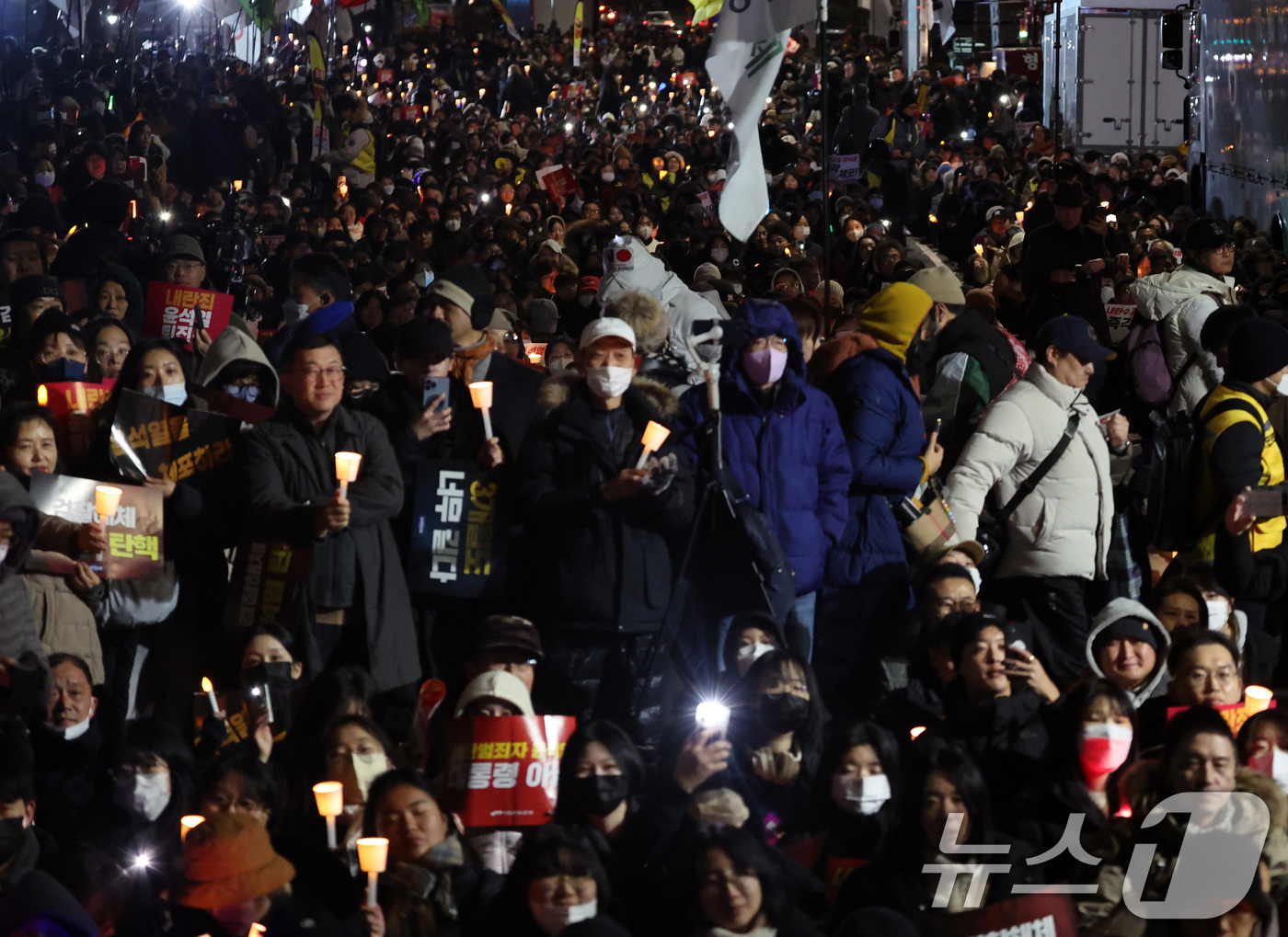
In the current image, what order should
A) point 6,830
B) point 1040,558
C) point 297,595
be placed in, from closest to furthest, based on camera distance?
point 6,830, point 297,595, point 1040,558

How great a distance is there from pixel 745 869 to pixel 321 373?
2513 mm

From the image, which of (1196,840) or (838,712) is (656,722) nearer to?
(838,712)

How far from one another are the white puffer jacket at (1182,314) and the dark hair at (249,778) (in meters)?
4.87

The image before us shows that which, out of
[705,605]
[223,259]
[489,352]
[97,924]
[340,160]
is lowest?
[97,924]

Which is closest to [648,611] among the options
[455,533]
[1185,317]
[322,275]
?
[455,533]

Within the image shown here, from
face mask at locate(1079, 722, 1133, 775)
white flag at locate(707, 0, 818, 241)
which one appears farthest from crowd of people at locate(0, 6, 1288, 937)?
white flag at locate(707, 0, 818, 241)

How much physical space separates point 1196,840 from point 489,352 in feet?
11.1

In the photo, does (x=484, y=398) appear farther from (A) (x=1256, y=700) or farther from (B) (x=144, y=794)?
(A) (x=1256, y=700)

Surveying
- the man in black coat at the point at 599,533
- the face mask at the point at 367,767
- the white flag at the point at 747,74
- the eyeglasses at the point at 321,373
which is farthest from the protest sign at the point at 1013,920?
the white flag at the point at 747,74

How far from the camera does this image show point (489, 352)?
23.9 ft

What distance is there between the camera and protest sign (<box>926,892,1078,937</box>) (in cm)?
472

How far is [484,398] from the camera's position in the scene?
21.9 ft

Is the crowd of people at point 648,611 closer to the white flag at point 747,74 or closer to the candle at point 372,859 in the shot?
the candle at point 372,859

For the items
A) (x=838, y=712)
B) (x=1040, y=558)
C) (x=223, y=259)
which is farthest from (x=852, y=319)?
(x=223, y=259)
